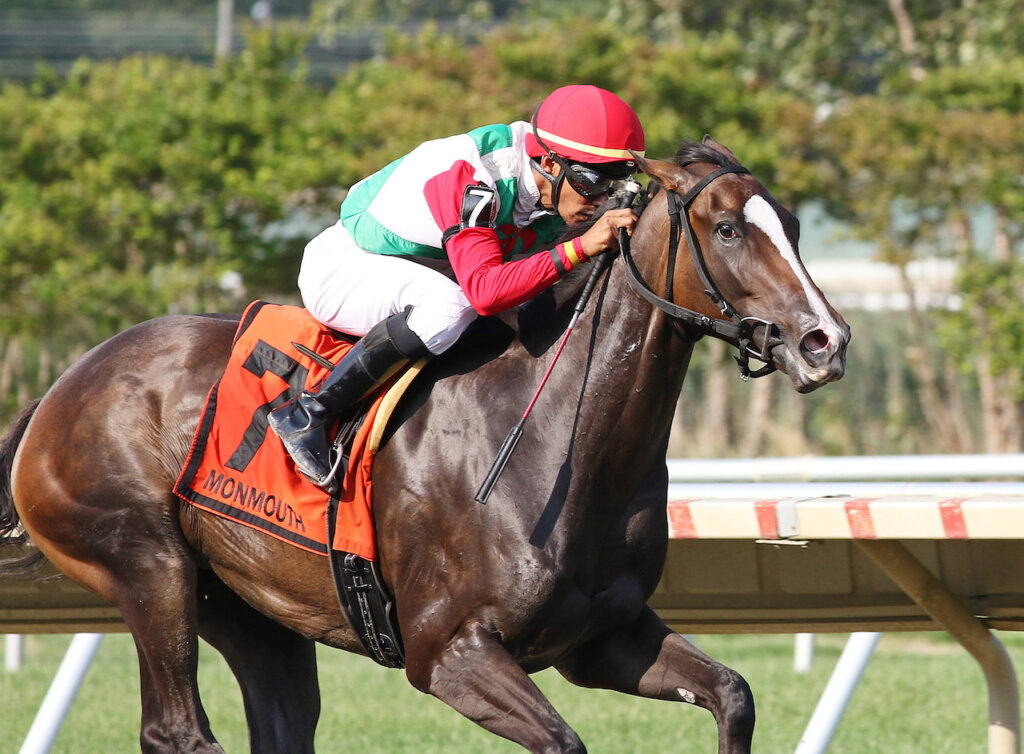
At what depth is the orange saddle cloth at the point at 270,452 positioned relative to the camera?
11.5ft

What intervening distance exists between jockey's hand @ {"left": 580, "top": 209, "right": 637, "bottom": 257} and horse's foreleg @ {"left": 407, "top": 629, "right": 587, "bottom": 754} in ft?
3.08

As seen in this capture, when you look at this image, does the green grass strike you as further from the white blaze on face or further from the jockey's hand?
the white blaze on face

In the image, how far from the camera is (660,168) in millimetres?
3252

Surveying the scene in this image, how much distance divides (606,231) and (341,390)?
77cm

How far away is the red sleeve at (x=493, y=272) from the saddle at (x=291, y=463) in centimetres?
34

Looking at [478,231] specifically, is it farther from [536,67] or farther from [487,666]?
[536,67]

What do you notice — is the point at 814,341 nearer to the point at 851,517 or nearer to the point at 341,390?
the point at 851,517

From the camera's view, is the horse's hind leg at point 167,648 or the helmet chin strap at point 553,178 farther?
the horse's hind leg at point 167,648

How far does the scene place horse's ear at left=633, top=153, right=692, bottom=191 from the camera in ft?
10.6

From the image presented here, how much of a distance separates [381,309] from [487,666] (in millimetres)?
948

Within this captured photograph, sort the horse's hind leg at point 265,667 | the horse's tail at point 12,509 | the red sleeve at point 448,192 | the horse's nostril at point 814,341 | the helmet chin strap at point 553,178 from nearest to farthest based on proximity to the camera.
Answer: the horse's nostril at point 814,341 → the red sleeve at point 448,192 → the helmet chin strap at point 553,178 → the horse's hind leg at point 265,667 → the horse's tail at point 12,509

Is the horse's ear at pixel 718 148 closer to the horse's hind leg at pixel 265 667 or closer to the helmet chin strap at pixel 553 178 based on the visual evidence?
the helmet chin strap at pixel 553 178

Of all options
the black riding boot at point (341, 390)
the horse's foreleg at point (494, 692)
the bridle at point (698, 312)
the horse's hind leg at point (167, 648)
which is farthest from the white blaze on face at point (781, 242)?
the horse's hind leg at point (167, 648)

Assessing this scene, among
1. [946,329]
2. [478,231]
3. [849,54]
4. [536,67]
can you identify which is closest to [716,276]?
[478,231]
